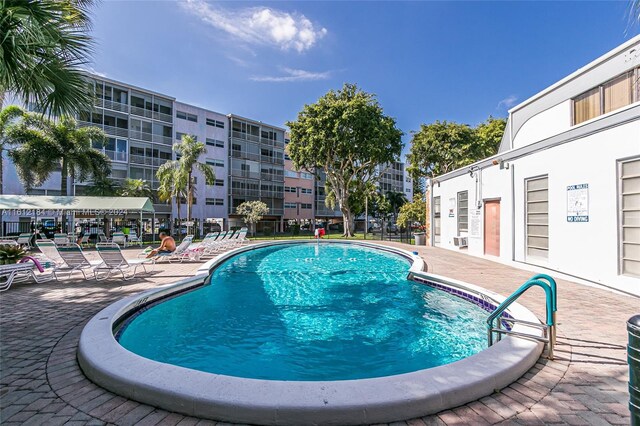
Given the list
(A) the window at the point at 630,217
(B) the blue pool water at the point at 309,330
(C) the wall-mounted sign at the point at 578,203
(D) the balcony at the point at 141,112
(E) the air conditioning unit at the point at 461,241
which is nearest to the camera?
(B) the blue pool water at the point at 309,330

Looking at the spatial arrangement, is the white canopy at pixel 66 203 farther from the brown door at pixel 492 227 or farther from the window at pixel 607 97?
the window at pixel 607 97

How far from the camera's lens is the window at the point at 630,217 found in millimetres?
7000

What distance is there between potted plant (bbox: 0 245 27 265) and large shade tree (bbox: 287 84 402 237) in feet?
75.5

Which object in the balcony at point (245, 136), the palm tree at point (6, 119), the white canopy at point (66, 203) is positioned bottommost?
the white canopy at point (66, 203)

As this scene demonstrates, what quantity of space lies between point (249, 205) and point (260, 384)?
3465 centimetres

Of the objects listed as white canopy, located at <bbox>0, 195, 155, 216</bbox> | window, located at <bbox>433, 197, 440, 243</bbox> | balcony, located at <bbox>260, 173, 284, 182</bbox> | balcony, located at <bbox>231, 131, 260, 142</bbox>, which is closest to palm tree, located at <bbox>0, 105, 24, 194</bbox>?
white canopy, located at <bbox>0, 195, 155, 216</bbox>

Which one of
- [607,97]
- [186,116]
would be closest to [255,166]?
[186,116]

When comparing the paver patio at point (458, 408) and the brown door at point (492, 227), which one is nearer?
the paver patio at point (458, 408)

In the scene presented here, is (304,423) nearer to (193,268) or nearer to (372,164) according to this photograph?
(193,268)

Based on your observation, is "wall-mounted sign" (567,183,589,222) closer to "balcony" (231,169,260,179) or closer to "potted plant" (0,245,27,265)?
"potted plant" (0,245,27,265)

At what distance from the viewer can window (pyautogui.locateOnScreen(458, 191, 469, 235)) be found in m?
16.1

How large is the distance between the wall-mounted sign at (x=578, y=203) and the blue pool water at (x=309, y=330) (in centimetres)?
433


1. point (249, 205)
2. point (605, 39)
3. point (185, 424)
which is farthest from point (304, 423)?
point (249, 205)

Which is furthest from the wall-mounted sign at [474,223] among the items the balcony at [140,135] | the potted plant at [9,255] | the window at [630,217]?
the balcony at [140,135]
